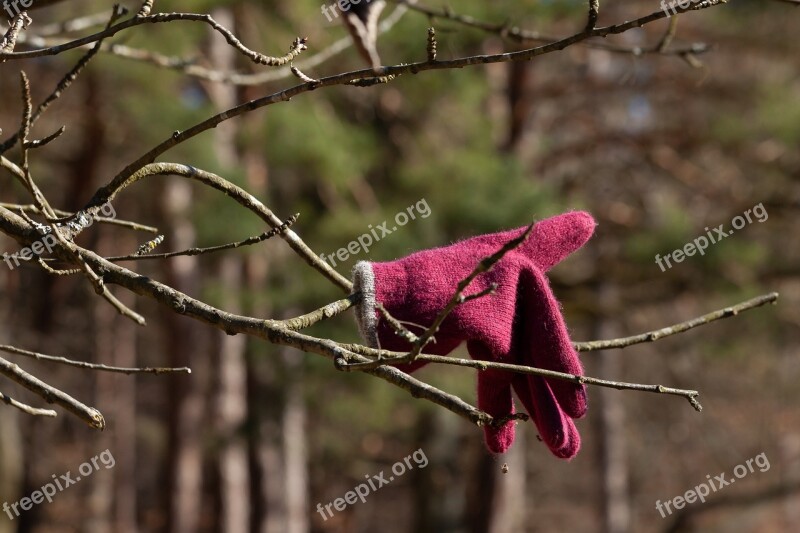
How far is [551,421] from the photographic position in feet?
5.36

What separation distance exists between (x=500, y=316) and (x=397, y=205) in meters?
5.24

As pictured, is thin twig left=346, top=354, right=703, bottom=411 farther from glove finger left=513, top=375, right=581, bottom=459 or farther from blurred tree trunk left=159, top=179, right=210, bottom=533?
blurred tree trunk left=159, top=179, right=210, bottom=533

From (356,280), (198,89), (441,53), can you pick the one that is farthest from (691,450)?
(356,280)

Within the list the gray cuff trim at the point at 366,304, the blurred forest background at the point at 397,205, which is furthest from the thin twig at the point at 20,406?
the blurred forest background at the point at 397,205

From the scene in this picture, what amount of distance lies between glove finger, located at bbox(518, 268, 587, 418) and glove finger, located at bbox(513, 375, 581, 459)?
15 mm

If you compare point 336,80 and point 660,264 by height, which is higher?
point 660,264

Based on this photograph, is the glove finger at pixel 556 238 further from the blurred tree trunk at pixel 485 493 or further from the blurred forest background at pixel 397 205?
the blurred tree trunk at pixel 485 493

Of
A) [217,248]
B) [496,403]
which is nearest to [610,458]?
[496,403]

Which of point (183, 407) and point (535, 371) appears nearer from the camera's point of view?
point (535, 371)

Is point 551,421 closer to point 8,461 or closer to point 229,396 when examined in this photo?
point 8,461

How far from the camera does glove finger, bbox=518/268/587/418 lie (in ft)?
5.30

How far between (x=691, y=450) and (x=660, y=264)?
34.5 feet

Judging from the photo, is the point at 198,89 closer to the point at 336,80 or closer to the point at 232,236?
the point at 232,236

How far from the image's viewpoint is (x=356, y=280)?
5.34 ft
